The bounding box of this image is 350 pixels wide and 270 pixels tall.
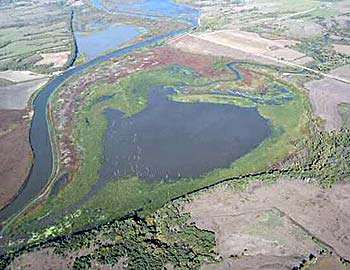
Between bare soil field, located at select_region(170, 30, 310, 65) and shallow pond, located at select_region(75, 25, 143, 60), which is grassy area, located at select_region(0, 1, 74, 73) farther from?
bare soil field, located at select_region(170, 30, 310, 65)

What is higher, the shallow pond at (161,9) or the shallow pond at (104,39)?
the shallow pond at (161,9)

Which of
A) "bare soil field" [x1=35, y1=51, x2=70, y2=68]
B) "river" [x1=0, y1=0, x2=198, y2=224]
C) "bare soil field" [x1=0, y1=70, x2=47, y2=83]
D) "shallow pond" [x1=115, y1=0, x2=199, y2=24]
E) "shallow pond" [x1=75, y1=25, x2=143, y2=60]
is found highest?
"shallow pond" [x1=115, y1=0, x2=199, y2=24]

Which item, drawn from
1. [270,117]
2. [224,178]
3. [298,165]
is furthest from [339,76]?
[224,178]

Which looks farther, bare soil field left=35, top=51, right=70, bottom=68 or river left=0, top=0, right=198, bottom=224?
bare soil field left=35, top=51, right=70, bottom=68

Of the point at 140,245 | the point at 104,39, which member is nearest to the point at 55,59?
the point at 104,39

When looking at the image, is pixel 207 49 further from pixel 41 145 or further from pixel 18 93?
pixel 41 145

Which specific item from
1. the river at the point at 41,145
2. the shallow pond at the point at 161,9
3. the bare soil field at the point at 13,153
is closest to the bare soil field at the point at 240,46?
the river at the point at 41,145

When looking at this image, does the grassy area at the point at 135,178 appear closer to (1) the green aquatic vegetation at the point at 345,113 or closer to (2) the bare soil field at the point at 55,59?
(1) the green aquatic vegetation at the point at 345,113

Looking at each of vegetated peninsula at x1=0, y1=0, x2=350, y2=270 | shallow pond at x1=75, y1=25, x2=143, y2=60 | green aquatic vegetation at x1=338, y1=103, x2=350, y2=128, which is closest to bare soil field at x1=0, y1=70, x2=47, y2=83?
vegetated peninsula at x1=0, y1=0, x2=350, y2=270
